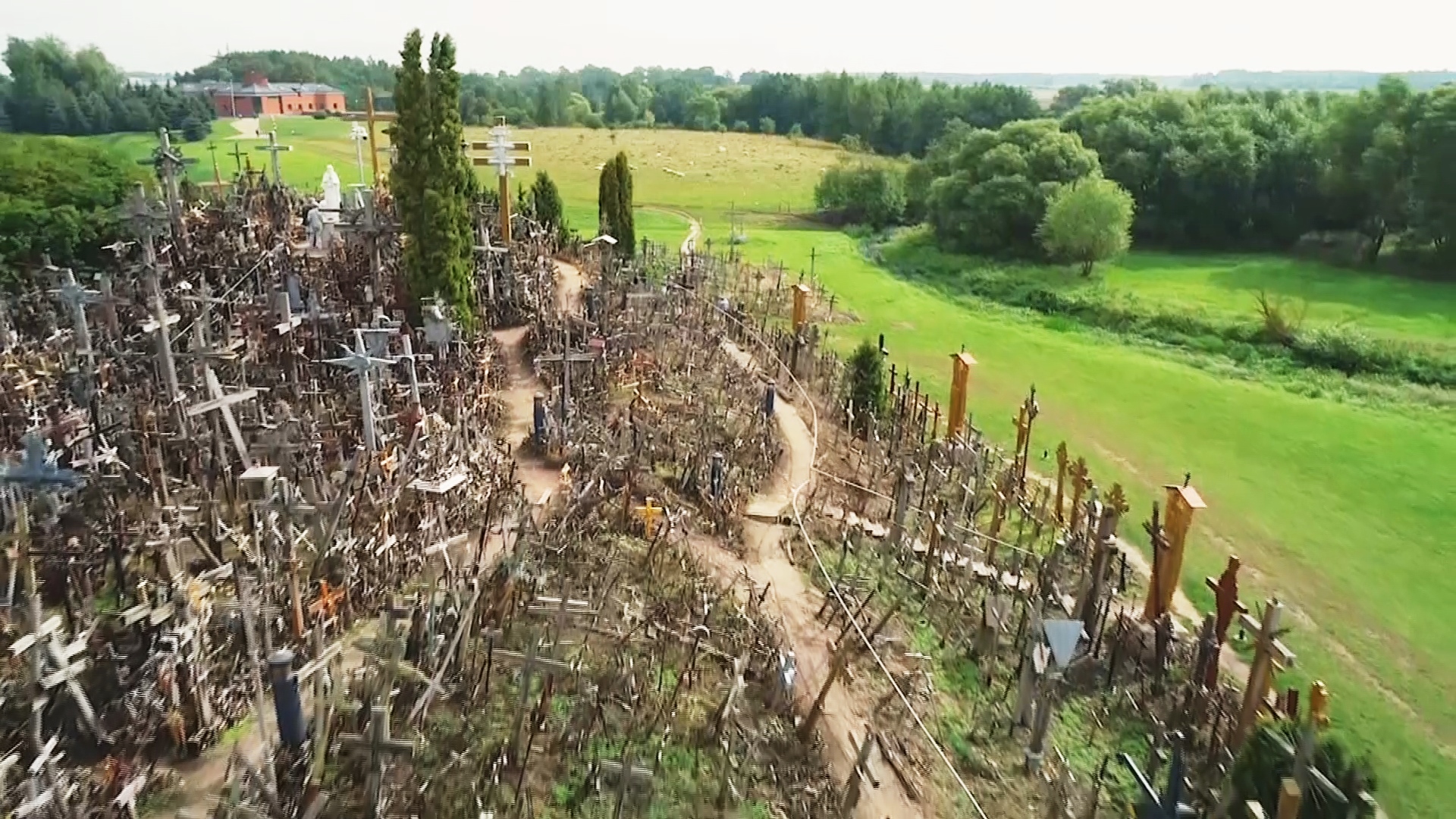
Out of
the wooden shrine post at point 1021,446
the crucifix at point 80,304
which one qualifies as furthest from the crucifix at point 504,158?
the wooden shrine post at point 1021,446

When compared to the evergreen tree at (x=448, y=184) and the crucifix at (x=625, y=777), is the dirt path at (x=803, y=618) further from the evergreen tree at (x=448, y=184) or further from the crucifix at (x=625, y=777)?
the evergreen tree at (x=448, y=184)

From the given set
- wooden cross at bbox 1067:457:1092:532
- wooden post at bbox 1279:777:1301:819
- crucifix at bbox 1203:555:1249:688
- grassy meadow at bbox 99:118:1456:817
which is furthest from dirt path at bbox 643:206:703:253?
wooden post at bbox 1279:777:1301:819

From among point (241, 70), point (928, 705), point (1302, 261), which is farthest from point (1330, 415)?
point (241, 70)

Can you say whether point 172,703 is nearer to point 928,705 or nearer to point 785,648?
point 785,648

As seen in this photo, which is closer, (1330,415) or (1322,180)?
(1330,415)

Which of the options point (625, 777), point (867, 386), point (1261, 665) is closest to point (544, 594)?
point (625, 777)
